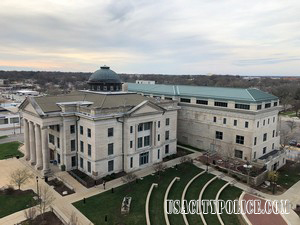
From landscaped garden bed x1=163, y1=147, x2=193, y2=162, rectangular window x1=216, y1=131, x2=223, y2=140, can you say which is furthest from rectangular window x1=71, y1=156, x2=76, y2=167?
rectangular window x1=216, y1=131, x2=223, y2=140

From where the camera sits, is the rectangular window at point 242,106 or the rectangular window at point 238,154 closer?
the rectangular window at point 242,106

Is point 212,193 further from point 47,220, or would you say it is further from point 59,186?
point 59,186

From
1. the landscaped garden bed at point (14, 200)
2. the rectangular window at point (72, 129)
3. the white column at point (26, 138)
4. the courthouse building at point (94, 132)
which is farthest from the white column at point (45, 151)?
the white column at point (26, 138)

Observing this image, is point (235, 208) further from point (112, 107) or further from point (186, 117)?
point (186, 117)

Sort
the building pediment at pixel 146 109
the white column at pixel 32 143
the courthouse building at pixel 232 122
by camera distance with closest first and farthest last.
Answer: the building pediment at pixel 146 109
the white column at pixel 32 143
the courthouse building at pixel 232 122

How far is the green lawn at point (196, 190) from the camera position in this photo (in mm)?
32350

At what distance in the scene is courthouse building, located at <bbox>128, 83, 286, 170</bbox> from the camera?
52031 mm

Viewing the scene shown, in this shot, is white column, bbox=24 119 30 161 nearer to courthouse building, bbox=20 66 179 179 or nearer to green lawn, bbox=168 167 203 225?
courthouse building, bbox=20 66 179 179

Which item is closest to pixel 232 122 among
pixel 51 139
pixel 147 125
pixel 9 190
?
pixel 147 125

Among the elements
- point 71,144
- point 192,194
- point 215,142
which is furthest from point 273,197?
point 71,144

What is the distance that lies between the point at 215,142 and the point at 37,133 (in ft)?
128

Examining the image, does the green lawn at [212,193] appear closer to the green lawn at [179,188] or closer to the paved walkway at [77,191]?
the paved walkway at [77,191]

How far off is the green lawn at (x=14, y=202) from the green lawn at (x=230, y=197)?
90.7 feet

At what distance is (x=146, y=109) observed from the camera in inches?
1887
